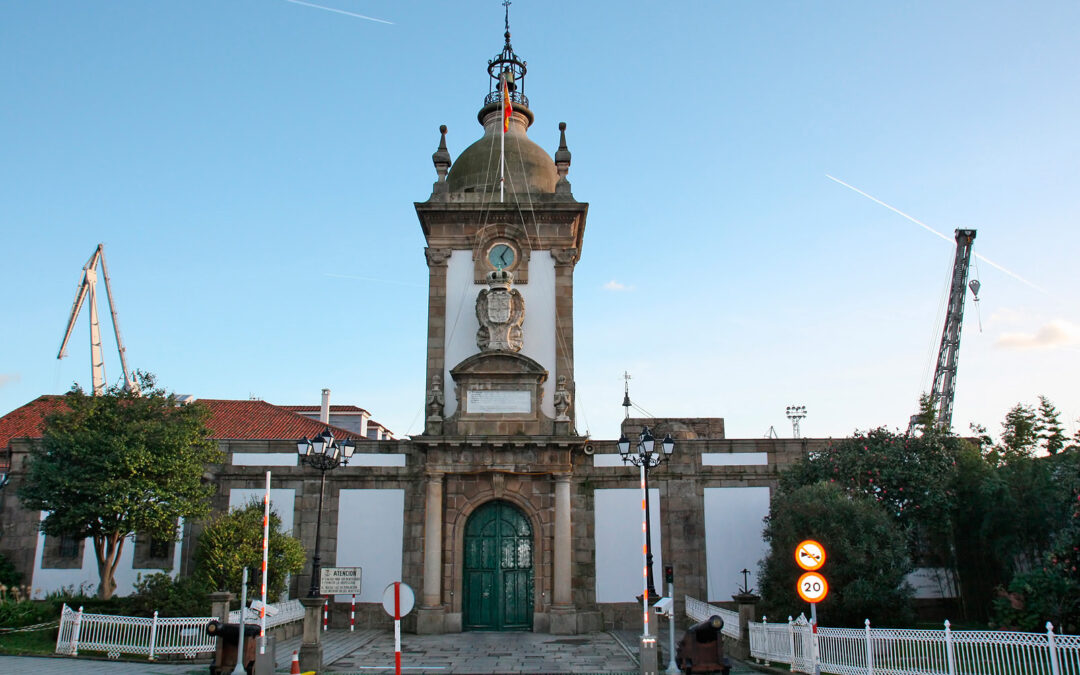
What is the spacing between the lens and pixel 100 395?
2098 centimetres

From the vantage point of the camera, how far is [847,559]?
1795 centimetres

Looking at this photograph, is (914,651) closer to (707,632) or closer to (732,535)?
(707,632)

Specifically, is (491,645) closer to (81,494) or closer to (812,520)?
(812,520)

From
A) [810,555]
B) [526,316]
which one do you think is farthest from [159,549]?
[810,555]

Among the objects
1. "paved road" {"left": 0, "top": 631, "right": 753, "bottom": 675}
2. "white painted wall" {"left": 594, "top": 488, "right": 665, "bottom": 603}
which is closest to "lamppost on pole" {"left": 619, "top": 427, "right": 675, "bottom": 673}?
"paved road" {"left": 0, "top": 631, "right": 753, "bottom": 675}

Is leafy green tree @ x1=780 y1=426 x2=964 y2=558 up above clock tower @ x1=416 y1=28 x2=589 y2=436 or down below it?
below

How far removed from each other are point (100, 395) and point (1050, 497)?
24.1 metres

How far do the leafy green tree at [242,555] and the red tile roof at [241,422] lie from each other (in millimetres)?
11754

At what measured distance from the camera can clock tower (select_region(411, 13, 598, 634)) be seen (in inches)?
866

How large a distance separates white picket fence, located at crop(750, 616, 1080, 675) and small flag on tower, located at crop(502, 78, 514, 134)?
15.6m

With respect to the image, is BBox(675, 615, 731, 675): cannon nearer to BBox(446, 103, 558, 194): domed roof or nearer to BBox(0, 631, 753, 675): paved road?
BBox(0, 631, 753, 675): paved road

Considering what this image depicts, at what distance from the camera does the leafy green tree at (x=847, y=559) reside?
58.4 ft

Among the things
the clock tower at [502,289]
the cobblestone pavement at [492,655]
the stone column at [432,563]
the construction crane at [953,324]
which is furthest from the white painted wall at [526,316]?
the construction crane at [953,324]

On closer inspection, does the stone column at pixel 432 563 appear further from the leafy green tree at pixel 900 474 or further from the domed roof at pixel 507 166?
the leafy green tree at pixel 900 474
